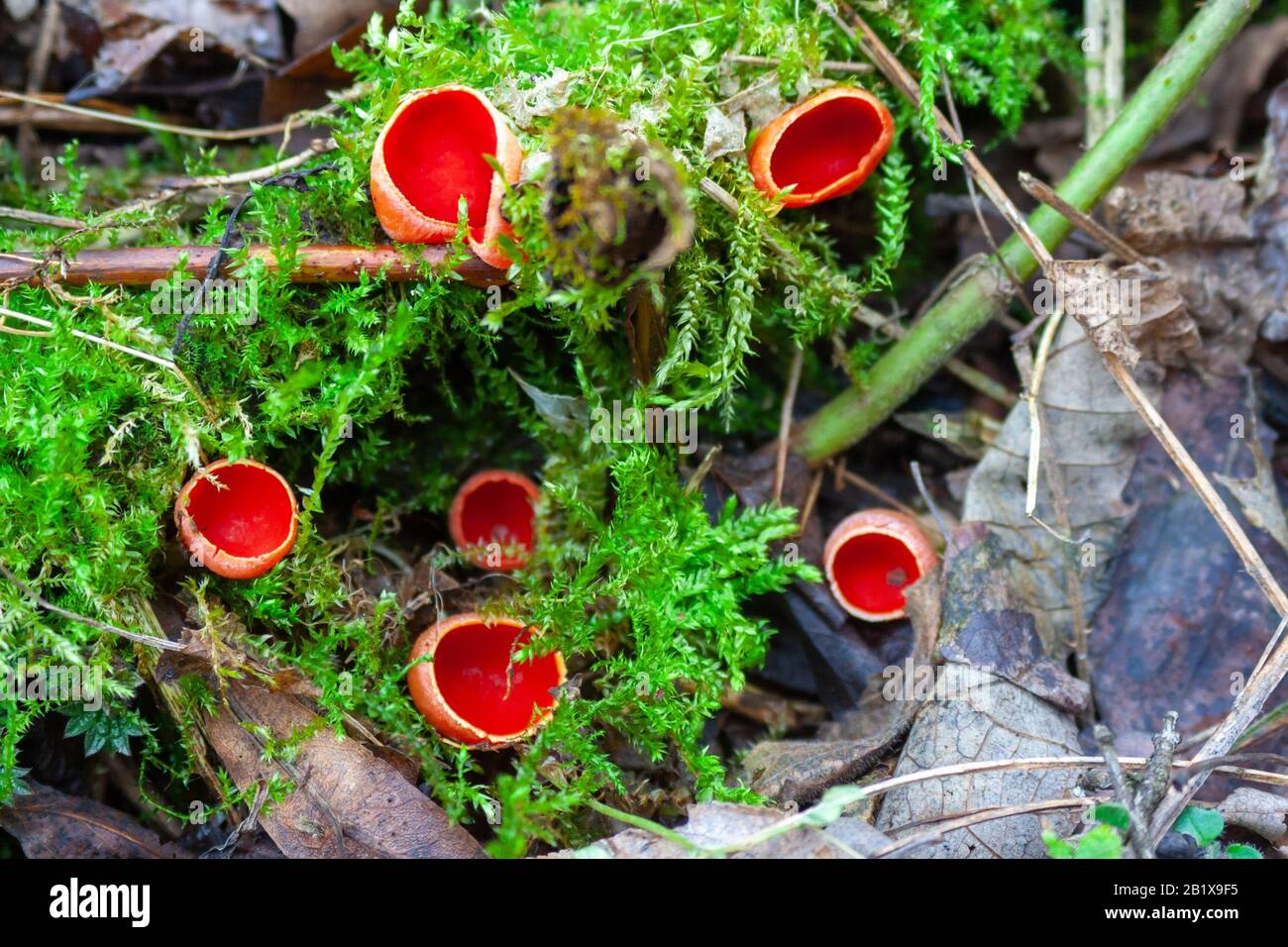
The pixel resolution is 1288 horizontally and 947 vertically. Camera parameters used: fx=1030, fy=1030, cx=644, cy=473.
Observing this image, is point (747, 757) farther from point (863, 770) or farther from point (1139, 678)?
point (1139, 678)

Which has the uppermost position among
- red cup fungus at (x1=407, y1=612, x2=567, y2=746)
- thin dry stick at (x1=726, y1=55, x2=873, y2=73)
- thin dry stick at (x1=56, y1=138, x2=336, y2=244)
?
thin dry stick at (x1=726, y1=55, x2=873, y2=73)

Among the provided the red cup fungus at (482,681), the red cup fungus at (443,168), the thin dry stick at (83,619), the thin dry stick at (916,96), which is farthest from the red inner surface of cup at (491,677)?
the thin dry stick at (916,96)

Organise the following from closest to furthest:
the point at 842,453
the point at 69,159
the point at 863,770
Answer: the point at 863,770 < the point at 69,159 < the point at 842,453

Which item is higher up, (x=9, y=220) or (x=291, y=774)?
A: (x=9, y=220)

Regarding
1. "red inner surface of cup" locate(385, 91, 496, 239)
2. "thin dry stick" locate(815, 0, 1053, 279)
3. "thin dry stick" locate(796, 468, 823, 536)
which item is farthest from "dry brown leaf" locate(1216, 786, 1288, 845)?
"red inner surface of cup" locate(385, 91, 496, 239)

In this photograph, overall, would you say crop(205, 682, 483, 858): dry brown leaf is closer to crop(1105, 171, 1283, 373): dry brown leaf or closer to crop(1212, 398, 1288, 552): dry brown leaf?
crop(1212, 398, 1288, 552): dry brown leaf
